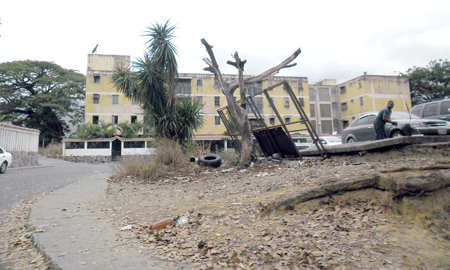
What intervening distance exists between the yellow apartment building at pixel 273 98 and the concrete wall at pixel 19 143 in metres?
14.9

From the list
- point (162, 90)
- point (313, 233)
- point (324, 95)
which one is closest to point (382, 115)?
point (313, 233)

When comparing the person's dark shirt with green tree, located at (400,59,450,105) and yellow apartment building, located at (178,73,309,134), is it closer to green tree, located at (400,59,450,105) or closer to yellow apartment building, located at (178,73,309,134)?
yellow apartment building, located at (178,73,309,134)

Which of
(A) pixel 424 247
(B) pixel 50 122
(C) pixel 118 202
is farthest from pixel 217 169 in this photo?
(B) pixel 50 122

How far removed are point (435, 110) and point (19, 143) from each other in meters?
22.8

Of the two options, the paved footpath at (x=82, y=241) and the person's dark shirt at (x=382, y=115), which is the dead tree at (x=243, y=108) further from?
the paved footpath at (x=82, y=241)

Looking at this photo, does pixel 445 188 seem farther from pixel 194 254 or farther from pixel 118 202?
pixel 118 202

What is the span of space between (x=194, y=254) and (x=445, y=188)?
2.63 m

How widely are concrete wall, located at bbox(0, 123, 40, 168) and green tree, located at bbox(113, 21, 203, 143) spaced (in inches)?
393

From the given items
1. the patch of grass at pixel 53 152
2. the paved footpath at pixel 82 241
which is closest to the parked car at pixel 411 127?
the paved footpath at pixel 82 241

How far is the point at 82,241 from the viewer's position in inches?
137

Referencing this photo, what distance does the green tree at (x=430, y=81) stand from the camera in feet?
115

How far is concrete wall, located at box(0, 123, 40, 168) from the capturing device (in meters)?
17.9

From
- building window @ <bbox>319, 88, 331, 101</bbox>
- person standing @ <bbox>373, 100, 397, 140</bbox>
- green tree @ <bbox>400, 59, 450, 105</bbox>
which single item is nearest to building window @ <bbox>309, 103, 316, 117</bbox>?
building window @ <bbox>319, 88, 331, 101</bbox>

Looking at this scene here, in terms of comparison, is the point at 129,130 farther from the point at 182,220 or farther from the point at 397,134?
the point at 182,220
